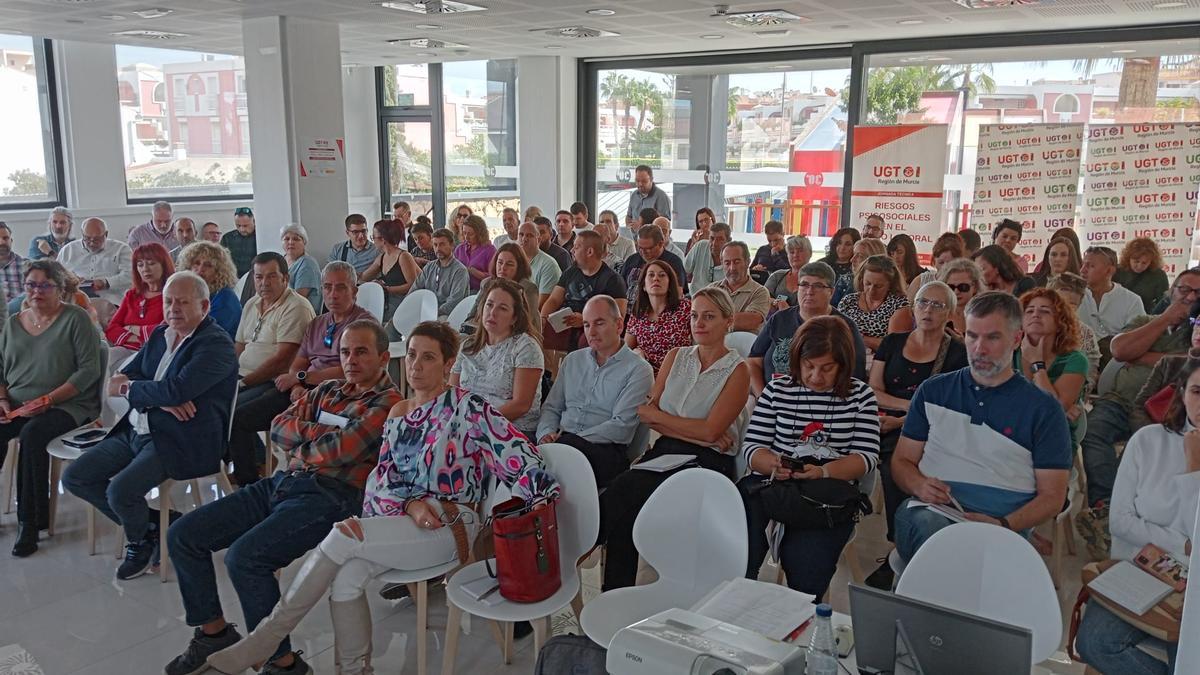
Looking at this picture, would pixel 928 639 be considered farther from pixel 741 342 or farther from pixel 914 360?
pixel 741 342

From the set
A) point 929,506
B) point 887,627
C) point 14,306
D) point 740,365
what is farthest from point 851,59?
point 887,627

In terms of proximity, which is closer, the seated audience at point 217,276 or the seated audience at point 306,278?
the seated audience at point 217,276

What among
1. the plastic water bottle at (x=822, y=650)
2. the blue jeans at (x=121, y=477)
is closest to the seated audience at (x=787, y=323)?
the plastic water bottle at (x=822, y=650)

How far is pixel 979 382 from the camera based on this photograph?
3.04 metres

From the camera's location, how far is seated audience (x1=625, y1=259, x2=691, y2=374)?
4738mm

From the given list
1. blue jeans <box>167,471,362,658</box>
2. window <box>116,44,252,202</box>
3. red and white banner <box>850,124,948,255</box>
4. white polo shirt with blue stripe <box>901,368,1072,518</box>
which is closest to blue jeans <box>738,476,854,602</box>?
white polo shirt with blue stripe <box>901,368,1072,518</box>

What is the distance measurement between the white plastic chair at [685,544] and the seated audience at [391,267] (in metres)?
4.73

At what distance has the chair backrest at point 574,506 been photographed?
2896mm

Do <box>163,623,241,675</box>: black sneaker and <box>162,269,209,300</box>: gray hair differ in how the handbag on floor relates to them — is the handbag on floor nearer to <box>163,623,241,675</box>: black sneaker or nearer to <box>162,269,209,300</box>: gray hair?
<box>163,623,241,675</box>: black sneaker

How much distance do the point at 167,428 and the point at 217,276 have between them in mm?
1655

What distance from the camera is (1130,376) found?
14.6 ft

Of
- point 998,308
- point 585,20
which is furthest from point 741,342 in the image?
point 585,20

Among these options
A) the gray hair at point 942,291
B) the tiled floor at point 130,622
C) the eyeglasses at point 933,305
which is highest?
the gray hair at point 942,291

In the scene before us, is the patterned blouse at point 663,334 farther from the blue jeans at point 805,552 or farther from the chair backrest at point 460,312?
the blue jeans at point 805,552
